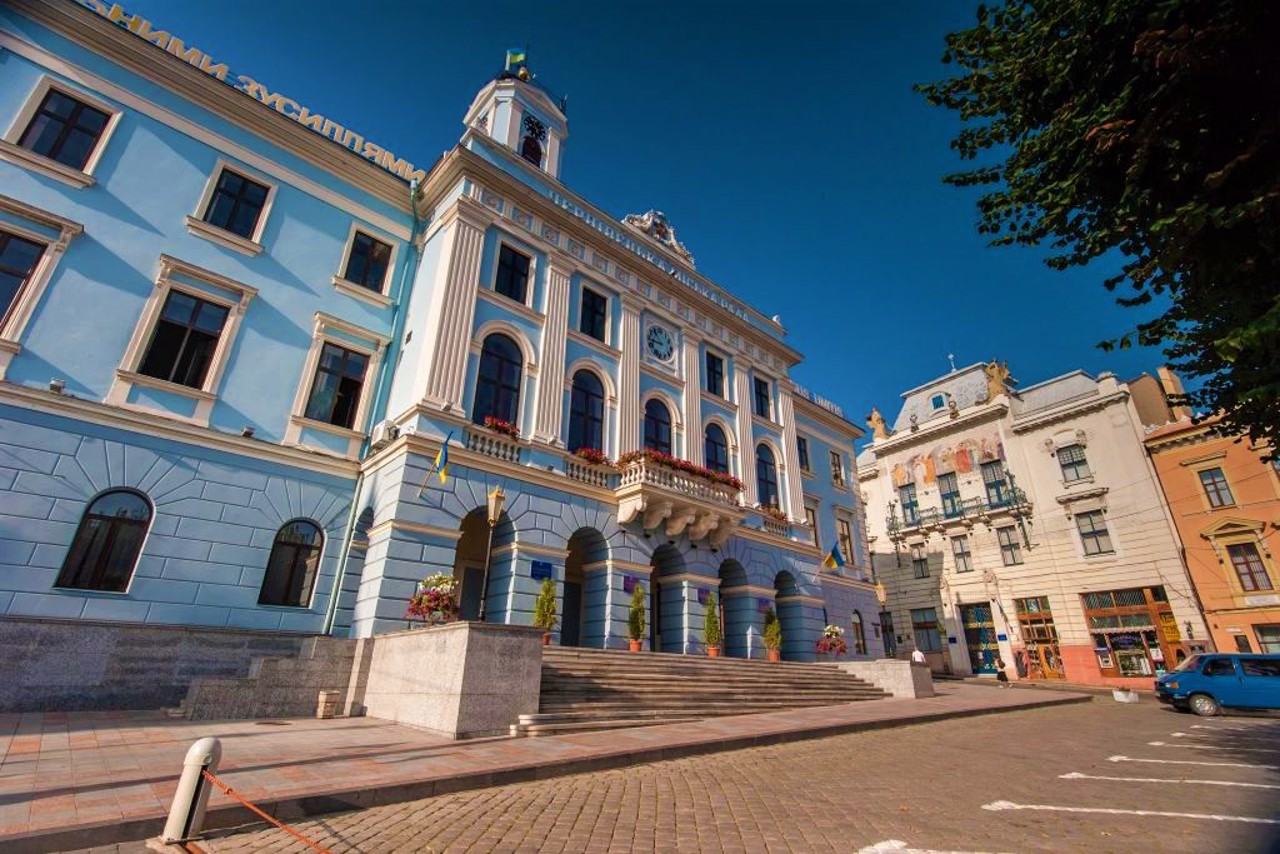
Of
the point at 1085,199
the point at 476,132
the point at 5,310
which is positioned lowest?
the point at 1085,199

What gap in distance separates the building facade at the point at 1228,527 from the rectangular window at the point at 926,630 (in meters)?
13.1

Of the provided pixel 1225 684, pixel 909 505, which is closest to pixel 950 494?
pixel 909 505

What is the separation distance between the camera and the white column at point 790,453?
26234mm

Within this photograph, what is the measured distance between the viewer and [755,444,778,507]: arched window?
25547mm

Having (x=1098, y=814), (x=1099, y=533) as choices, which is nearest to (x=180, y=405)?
(x=1098, y=814)

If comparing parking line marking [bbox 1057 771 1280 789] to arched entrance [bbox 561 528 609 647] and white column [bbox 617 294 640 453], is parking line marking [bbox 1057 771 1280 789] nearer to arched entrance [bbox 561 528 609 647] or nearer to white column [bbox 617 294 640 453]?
arched entrance [bbox 561 528 609 647]

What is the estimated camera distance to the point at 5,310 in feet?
42.3

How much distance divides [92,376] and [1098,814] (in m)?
19.6

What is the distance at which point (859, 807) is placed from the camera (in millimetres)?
6234

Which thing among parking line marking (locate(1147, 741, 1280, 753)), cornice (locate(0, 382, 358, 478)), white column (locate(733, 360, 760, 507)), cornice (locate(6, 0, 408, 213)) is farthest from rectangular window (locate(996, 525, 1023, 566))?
cornice (locate(6, 0, 408, 213))

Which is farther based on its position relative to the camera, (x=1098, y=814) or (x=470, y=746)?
(x=470, y=746)

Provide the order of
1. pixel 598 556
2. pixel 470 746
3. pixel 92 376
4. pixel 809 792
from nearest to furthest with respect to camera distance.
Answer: pixel 809 792, pixel 470 746, pixel 92 376, pixel 598 556

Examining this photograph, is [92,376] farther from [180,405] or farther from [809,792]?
[809,792]

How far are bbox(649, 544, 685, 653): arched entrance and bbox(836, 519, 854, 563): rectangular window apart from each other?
42.7 feet
